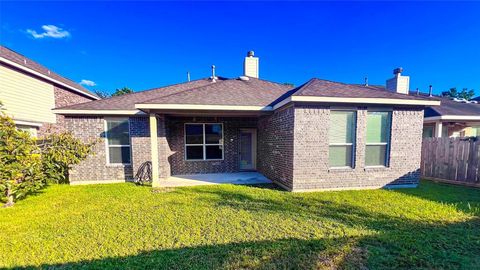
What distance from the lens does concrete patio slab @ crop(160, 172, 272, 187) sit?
289 inches

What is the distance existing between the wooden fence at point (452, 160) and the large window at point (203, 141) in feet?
28.6

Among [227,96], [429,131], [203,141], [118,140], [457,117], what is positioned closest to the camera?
[227,96]

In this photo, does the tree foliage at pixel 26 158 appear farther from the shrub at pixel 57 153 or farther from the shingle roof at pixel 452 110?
the shingle roof at pixel 452 110

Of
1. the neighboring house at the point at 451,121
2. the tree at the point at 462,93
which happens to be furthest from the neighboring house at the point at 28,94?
the tree at the point at 462,93

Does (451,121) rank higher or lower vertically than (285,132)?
higher

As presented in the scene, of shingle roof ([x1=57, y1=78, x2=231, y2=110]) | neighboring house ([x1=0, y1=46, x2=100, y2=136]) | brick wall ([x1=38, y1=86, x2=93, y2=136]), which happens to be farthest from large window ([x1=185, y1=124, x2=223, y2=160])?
brick wall ([x1=38, y1=86, x2=93, y2=136])

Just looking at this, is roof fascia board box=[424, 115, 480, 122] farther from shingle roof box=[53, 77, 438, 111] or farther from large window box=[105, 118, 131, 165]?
large window box=[105, 118, 131, 165]

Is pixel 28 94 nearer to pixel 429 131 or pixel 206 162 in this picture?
pixel 206 162

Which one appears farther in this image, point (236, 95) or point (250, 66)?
point (250, 66)

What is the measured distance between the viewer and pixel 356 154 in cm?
630

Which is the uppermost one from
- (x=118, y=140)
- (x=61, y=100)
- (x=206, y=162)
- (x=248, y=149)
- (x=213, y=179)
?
(x=61, y=100)

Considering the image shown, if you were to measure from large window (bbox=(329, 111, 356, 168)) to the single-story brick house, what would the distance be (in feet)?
0.10

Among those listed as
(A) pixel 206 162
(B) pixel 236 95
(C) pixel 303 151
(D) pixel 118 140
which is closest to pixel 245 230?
(C) pixel 303 151

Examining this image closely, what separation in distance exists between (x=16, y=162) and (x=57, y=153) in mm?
880
